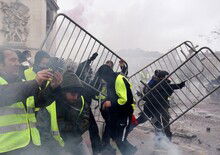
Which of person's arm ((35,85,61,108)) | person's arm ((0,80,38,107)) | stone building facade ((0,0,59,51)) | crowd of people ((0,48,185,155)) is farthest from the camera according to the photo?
stone building facade ((0,0,59,51))

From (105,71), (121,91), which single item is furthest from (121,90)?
(105,71)

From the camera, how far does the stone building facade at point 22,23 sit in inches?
438

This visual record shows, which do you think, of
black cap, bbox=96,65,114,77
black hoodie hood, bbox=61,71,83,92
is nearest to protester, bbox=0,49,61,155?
black hoodie hood, bbox=61,71,83,92

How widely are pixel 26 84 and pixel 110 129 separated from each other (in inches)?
102

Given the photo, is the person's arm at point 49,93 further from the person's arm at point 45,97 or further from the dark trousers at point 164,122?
the dark trousers at point 164,122

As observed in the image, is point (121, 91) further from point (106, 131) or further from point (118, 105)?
point (106, 131)

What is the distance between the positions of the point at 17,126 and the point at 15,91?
404 millimetres

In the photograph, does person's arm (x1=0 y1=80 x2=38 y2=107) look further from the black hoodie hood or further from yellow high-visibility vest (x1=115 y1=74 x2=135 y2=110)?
yellow high-visibility vest (x1=115 y1=74 x2=135 y2=110)

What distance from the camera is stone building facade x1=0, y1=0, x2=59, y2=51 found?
11.1 m

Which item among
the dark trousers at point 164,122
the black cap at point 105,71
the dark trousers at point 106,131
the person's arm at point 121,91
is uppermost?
the black cap at point 105,71

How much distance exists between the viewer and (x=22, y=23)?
11.8m

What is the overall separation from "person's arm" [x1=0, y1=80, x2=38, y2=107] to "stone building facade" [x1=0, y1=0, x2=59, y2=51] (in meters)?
9.20

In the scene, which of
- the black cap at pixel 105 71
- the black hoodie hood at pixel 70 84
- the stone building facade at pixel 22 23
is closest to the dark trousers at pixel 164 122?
the black cap at pixel 105 71

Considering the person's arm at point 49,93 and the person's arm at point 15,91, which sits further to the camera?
the person's arm at point 49,93
